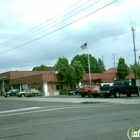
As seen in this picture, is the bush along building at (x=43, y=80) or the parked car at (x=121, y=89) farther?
the bush along building at (x=43, y=80)

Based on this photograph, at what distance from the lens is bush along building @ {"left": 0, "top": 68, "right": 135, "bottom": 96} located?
179ft

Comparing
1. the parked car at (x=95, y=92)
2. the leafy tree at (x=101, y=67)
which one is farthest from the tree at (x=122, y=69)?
the leafy tree at (x=101, y=67)

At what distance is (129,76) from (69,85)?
1630 cm

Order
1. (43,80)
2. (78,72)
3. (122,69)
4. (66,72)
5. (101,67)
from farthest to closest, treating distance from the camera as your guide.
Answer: (101,67) < (122,69) < (78,72) < (66,72) < (43,80)

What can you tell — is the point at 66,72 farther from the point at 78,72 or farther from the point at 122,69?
the point at 122,69

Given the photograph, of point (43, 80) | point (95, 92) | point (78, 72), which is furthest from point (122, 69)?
point (95, 92)

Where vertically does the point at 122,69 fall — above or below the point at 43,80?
above

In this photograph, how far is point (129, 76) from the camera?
64.7 meters

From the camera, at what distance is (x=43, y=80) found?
177 ft

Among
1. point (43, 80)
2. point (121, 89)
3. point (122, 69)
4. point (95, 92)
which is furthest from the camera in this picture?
point (122, 69)

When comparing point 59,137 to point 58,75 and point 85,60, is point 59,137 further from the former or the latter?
point 85,60

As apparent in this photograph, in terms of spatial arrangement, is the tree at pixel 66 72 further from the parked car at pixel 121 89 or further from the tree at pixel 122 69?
the parked car at pixel 121 89

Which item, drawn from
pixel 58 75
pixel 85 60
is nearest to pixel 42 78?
pixel 58 75

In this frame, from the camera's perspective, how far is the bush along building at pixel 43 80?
54594 millimetres
